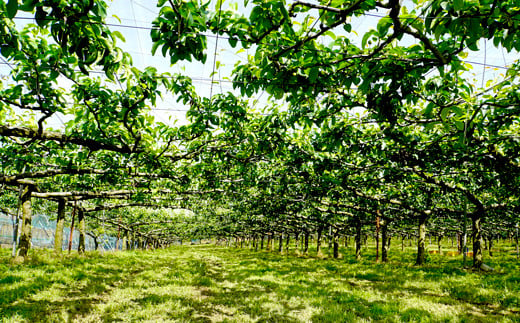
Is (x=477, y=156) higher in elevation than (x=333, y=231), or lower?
higher

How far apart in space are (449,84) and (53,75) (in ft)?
21.1

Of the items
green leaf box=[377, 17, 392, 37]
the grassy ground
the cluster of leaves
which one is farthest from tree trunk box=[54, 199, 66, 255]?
green leaf box=[377, 17, 392, 37]

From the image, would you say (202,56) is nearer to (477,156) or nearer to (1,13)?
(1,13)

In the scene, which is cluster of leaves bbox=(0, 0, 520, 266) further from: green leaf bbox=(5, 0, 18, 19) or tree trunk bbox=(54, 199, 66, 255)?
tree trunk bbox=(54, 199, 66, 255)

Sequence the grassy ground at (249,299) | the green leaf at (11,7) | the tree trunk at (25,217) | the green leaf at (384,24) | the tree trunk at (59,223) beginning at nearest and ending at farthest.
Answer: the green leaf at (11,7)
the green leaf at (384,24)
the grassy ground at (249,299)
the tree trunk at (25,217)
the tree trunk at (59,223)

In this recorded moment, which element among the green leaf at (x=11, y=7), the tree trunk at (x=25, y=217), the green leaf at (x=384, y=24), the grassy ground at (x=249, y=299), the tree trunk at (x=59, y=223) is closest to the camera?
the green leaf at (x=11, y=7)

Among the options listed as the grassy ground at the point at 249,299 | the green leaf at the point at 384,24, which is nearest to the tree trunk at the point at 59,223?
the grassy ground at the point at 249,299

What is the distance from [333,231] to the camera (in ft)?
96.6

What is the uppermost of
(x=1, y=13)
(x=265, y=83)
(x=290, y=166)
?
(x=1, y=13)

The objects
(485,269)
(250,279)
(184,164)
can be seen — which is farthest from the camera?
(485,269)

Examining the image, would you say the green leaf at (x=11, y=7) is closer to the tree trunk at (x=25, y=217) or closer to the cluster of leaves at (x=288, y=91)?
the cluster of leaves at (x=288, y=91)

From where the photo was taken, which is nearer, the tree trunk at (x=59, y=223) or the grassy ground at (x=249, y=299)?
the grassy ground at (x=249, y=299)

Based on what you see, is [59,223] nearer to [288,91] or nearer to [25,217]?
[25,217]

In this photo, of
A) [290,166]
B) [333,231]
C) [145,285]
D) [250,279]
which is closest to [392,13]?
[290,166]
